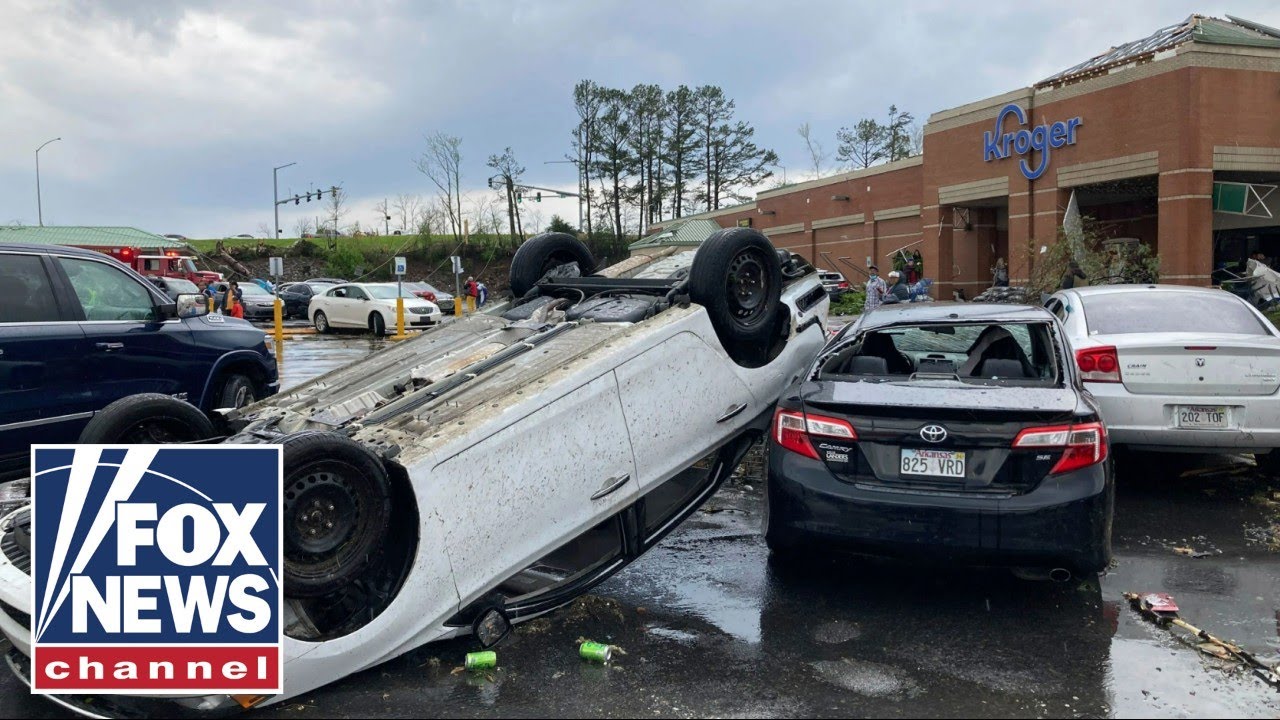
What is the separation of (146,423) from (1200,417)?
20.9 ft

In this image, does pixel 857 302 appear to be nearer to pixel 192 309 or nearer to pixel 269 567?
pixel 192 309

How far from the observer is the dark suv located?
→ 6.31 metres

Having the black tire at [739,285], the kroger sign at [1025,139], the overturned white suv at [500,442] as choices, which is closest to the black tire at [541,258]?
the overturned white suv at [500,442]

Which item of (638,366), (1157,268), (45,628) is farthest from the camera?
(1157,268)

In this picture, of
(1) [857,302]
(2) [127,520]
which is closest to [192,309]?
(2) [127,520]

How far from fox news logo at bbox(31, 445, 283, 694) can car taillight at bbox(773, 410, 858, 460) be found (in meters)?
2.35

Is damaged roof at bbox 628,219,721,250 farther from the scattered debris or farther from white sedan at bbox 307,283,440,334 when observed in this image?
the scattered debris

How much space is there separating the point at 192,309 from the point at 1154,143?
920 inches

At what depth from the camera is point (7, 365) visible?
620 cm

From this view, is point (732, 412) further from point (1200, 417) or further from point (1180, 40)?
point (1180, 40)

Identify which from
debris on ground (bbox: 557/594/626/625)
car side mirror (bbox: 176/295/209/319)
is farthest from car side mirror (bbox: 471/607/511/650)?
car side mirror (bbox: 176/295/209/319)

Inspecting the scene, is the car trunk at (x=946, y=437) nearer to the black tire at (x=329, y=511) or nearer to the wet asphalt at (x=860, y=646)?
the wet asphalt at (x=860, y=646)

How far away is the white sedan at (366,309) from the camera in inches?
→ 1022

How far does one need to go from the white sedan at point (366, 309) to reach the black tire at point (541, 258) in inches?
758
